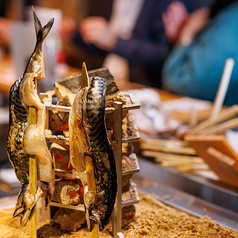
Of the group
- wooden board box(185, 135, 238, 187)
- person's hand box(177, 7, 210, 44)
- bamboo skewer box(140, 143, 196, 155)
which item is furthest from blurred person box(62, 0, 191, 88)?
wooden board box(185, 135, 238, 187)

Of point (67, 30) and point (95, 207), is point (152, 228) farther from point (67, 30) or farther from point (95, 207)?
point (67, 30)

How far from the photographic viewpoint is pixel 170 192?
4.21 ft

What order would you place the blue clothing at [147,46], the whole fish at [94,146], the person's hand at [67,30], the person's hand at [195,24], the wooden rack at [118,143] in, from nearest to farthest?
the whole fish at [94,146], the wooden rack at [118,143], the person's hand at [195,24], the blue clothing at [147,46], the person's hand at [67,30]

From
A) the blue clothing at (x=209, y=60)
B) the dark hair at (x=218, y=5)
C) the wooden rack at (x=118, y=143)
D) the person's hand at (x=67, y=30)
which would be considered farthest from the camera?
the person's hand at (x=67, y=30)

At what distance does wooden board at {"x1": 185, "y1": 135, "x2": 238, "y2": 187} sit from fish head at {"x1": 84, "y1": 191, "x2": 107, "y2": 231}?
2.39 ft

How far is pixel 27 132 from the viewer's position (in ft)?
2.52

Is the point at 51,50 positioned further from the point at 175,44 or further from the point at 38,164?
the point at 175,44

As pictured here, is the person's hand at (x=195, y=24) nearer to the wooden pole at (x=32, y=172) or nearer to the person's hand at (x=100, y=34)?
the person's hand at (x=100, y=34)

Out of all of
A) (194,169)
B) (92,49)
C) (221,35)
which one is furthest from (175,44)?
(194,169)

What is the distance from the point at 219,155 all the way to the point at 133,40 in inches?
125

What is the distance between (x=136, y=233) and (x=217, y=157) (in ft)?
1.87

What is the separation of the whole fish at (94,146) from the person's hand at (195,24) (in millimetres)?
3364

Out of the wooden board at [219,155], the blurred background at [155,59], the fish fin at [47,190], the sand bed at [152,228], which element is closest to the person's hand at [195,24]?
the blurred background at [155,59]

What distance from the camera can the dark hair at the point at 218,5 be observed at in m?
3.61
